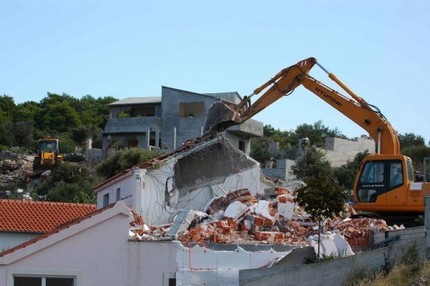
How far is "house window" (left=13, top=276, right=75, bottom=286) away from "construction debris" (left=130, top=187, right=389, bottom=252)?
7.02 ft

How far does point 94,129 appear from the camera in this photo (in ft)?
360

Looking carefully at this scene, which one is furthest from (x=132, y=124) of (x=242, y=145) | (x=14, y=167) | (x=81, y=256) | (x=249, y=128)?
(x=81, y=256)

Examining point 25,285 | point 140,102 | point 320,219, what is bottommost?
point 25,285

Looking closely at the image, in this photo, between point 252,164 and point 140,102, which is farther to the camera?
point 140,102

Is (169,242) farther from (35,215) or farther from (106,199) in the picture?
(35,215)

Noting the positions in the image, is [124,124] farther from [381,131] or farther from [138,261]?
[138,261]

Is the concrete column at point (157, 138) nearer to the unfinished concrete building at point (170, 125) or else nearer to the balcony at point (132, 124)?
the unfinished concrete building at point (170, 125)

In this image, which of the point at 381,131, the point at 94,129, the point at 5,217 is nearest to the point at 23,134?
the point at 94,129

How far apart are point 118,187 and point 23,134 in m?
72.4

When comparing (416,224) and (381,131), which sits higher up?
(381,131)

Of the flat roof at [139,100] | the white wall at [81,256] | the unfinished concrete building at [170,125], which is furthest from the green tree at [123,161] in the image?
the white wall at [81,256]

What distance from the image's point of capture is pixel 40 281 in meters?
22.8

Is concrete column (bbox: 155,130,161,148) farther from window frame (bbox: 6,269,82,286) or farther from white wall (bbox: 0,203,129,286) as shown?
window frame (bbox: 6,269,82,286)

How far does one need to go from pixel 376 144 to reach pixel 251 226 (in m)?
6.02
